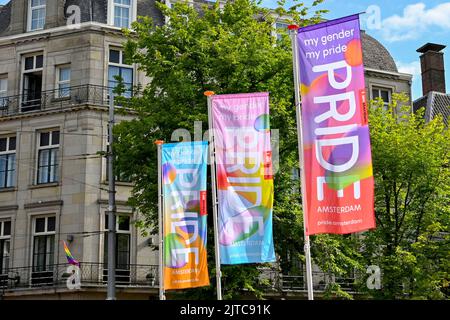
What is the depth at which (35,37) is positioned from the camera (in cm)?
3712

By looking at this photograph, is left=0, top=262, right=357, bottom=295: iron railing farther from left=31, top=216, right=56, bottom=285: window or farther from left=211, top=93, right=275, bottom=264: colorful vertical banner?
left=211, top=93, right=275, bottom=264: colorful vertical banner

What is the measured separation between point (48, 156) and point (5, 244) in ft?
15.4

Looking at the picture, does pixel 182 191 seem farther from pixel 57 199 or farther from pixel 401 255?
pixel 57 199

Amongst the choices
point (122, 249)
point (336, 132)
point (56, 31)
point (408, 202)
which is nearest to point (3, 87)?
point (56, 31)

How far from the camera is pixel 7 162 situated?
119 ft

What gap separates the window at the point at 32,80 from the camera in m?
36.6

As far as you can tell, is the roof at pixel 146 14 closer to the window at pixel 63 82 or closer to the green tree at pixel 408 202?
the window at pixel 63 82

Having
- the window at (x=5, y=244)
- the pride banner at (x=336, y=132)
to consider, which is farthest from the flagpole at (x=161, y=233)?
the window at (x=5, y=244)

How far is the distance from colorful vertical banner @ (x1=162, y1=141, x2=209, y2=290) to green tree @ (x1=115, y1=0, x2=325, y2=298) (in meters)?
4.30

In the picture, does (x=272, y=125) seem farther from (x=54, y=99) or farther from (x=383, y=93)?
(x=383, y=93)

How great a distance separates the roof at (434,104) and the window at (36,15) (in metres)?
24.4

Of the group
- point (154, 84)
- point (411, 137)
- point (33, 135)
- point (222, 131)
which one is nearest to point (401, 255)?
point (411, 137)
